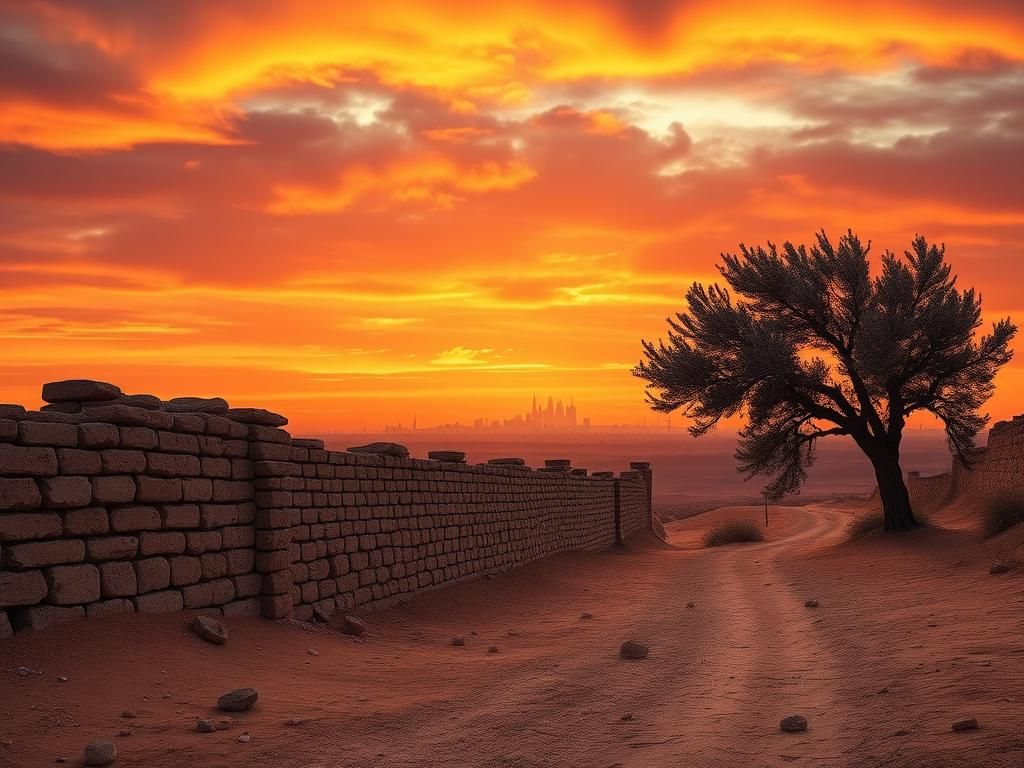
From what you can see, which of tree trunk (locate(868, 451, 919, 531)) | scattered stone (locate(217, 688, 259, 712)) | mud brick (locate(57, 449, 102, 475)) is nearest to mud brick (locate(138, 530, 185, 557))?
mud brick (locate(57, 449, 102, 475))

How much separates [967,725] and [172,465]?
275 inches

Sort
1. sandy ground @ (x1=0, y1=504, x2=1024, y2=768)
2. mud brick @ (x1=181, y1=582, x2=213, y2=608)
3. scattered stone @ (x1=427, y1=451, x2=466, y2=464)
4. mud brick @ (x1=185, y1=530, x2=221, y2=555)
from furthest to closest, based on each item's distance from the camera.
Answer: scattered stone @ (x1=427, y1=451, x2=466, y2=464), mud brick @ (x1=185, y1=530, x2=221, y2=555), mud brick @ (x1=181, y1=582, x2=213, y2=608), sandy ground @ (x1=0, y1=504, x2=1024, y2=768)

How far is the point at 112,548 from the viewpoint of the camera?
7996mm

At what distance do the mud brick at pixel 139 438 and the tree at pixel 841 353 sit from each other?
717 inches

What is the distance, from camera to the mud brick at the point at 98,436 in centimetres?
777

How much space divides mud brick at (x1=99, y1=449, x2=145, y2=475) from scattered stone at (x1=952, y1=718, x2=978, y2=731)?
6.78 m

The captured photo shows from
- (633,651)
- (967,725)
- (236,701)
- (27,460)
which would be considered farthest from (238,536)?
(967,725)

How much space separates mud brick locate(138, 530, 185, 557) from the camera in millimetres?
8422

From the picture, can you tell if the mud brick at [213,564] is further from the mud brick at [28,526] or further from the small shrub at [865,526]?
the small shrub at [865,526]

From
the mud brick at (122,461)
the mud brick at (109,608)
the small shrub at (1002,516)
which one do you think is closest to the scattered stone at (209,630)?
the mud brick at (109,608)

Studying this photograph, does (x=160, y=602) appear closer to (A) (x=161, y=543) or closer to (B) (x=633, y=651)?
(A) (x=161, y=543)

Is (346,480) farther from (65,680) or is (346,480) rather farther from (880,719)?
(880,719)

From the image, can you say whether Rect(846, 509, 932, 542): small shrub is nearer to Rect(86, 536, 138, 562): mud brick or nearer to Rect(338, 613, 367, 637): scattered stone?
Rect(338, 613, 367, 637): scattered stone

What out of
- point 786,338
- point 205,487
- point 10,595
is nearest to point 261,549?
point 205,487
